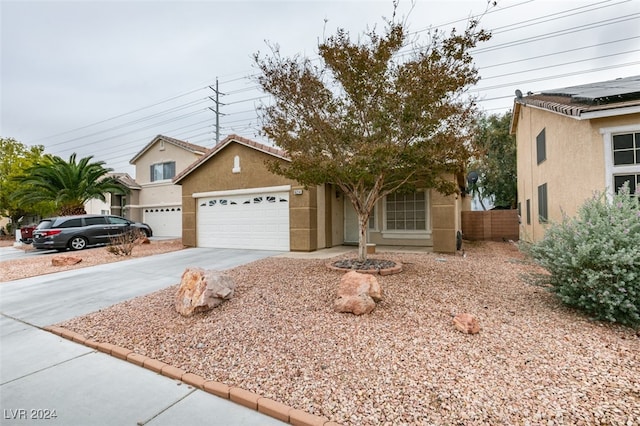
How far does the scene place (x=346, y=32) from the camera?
632 centimetres

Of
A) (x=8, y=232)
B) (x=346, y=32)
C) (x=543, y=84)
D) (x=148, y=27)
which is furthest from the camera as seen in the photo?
(x=8, y=232)

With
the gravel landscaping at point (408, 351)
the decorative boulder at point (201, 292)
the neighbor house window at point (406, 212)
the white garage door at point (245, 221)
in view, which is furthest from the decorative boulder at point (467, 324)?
the white garage door at point (245, 221)

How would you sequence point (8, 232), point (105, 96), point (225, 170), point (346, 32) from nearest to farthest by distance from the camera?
point (346, 32)
point (225, 170)
point (105, 96)
point (8, 232)

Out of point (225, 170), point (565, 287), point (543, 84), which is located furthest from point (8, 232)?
point (543, 84)

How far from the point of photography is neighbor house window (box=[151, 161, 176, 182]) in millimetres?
20859

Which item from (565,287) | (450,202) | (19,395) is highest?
(450,202)

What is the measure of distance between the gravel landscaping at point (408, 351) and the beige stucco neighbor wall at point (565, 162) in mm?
2181

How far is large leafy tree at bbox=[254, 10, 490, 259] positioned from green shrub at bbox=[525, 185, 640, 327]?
243 centimetres

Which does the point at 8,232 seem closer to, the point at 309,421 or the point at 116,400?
the point at 116,400

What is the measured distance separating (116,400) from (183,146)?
64.8 ft

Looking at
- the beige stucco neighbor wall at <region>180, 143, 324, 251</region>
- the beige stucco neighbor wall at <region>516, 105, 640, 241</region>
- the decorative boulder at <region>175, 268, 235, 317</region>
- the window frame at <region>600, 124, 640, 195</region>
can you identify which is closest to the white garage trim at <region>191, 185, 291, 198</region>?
the beige stucco neighbor wall at <region>180, 143, 324, 251</region>

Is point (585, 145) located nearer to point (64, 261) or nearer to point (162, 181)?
point (64, 261)

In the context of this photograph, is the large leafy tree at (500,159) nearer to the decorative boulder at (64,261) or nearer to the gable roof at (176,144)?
the gable roof at (176,144)

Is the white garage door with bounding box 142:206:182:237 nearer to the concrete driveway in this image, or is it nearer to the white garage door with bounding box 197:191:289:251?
the white garage door with bounding box 197:191:289:251
